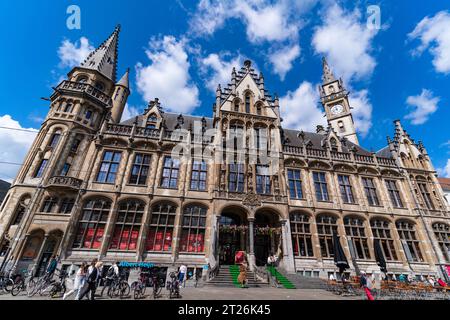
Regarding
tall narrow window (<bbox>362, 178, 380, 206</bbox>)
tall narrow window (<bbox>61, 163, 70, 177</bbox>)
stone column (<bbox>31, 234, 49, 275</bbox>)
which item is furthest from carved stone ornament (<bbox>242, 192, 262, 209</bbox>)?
tall narrow window (<bbox>61, 163, 70, 177</bbox>)

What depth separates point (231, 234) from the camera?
831 inches

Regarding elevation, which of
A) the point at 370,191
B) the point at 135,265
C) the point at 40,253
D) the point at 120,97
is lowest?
the point at 135,265

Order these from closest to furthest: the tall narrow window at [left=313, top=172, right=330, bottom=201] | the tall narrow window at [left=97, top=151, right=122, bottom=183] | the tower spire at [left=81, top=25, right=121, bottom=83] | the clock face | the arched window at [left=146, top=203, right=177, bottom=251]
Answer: the arched window at [left=146, top=203, right=177, bottom=251] → the tall narrow window at [left=97, top=151, right=122, bottom=183] → the tall narrow window at [left=313, top=172, right=330, bottom=201] → the tower spire at [left=81, top=25, right=121, bottom=83] → the clock face

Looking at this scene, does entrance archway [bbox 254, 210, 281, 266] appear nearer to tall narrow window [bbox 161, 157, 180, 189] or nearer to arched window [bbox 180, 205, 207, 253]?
arched window [bbox 180, 205, 207, 253]

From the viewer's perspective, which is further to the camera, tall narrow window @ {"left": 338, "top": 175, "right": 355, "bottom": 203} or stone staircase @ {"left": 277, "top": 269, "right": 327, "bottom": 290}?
tall narrow window @ {"left": 338, "top": 175, "right": 355, "bottom": 203}

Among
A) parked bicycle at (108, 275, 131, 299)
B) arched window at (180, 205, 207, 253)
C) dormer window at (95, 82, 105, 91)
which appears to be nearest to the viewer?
parked bicycle at (108, 275, 131, 299)

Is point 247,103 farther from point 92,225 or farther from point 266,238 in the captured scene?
point 92,225

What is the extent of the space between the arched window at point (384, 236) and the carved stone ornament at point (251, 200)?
41.7 ft

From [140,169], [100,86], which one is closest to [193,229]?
[140,169]

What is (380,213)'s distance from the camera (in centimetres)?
2283

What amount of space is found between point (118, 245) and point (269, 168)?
51.5ft

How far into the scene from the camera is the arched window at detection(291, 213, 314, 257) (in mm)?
20125

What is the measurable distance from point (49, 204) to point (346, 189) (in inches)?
1138

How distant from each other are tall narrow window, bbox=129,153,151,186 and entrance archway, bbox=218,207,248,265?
8.39 meters
